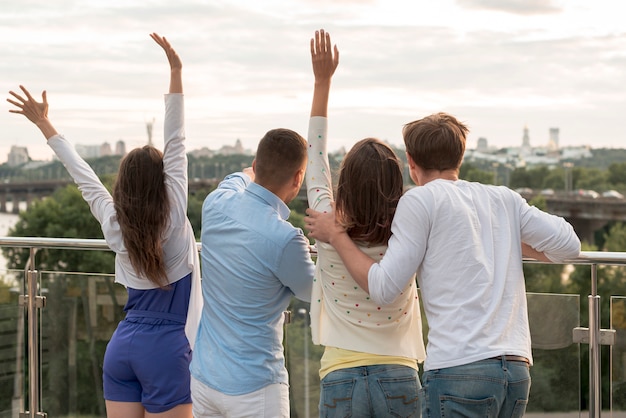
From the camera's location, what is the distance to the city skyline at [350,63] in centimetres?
8512

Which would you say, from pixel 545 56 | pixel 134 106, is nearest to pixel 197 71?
pixel 134 106

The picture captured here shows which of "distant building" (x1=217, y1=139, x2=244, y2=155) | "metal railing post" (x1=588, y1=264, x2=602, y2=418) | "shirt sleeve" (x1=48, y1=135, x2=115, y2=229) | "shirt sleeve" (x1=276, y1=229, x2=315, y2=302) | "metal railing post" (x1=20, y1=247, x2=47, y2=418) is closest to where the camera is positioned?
"shirt sleeve" (x1=276, y1=229, x2=315, y2=302)

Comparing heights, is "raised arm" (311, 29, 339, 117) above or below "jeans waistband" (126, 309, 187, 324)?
above

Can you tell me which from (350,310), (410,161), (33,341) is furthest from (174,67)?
(33,341)

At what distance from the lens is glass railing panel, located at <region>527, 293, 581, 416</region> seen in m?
3.24

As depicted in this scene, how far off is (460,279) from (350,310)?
0.31 m

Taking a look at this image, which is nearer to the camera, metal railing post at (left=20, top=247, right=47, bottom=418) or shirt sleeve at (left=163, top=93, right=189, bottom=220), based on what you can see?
shirt sleeve at (left=163, top=93, right=189, bottom=220)

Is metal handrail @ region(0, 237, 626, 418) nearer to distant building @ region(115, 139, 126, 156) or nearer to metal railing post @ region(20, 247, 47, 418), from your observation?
metal railing post @ region(20, 247, 47, 418)

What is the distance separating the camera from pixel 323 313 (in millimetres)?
2375

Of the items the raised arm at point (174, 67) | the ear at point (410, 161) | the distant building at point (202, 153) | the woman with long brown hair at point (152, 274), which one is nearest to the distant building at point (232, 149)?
the distant building at point (202, 153)

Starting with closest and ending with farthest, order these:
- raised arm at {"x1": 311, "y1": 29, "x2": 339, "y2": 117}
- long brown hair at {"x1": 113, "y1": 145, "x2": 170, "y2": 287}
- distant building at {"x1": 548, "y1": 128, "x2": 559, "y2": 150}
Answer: raised arm at {"x1": 311, "y1": 29, "x2": 339, "y2": 117} < long brown hair at {"x1": 113, "y1": 145, "x2": 170, "y2": 287} < distant building at {"x1": 548, "y1": 128, "x2": 559, "y2": 150}

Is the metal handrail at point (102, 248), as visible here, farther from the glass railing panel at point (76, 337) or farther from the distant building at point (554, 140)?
the distant building at point (554, 140)

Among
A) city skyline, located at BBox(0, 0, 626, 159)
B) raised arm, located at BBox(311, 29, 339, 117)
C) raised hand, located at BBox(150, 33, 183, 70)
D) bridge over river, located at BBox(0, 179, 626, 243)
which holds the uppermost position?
city skyline, located at BBox(0, 0, 626, 159)

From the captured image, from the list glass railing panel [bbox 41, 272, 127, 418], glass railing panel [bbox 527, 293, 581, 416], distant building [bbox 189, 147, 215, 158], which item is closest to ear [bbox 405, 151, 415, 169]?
glass railing panel [bbox 527, 293, 581, 416]
